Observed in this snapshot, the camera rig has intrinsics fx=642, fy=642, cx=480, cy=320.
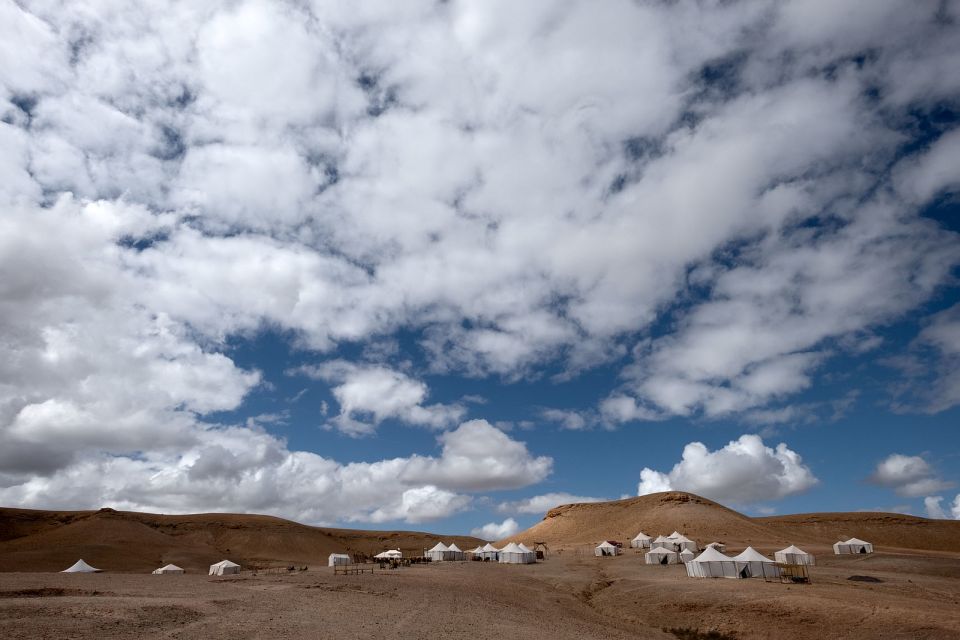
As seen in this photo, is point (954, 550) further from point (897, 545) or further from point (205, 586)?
point (205, 586)

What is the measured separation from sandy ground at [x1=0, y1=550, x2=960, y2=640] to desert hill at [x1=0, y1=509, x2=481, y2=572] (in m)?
55.7

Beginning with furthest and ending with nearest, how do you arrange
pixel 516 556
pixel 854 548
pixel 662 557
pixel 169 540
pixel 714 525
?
pixel 714 525, pixel 169 540, pixel 516 556, pixel 854 548, pixel 662 557

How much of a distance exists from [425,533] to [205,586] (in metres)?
132

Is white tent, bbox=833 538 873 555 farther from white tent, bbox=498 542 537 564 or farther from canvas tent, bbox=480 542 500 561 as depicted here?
canvas tent, bbox=480 542 500 561

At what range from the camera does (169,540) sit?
119 metres

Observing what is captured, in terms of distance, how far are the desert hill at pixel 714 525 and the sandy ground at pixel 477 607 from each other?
62.2 meters

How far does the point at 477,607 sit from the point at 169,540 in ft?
323

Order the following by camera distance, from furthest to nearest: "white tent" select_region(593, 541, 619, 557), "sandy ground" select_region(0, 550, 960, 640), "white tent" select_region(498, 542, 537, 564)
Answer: "white tent" select_region(593, 541, 619, 557), "white tent" select_region(498, 542, 537, 564), "sandy ground" select_region(0, 550, 960, 640)

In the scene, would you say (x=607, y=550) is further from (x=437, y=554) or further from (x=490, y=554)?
(x=437, y=554)

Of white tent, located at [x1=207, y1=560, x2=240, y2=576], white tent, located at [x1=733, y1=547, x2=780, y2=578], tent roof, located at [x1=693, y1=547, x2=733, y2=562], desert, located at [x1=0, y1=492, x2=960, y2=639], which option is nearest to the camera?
desert, located at [x1=0, y1=492, x2=960, y2=639]

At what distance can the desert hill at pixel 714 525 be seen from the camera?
122 metres

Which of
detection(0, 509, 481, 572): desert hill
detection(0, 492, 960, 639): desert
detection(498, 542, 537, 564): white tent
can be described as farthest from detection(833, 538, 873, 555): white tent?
detection(0, 509, 481, 572): desert hill

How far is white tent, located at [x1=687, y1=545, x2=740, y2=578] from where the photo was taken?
186 ft

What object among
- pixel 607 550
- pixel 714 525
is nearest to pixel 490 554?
pixel 607 550
